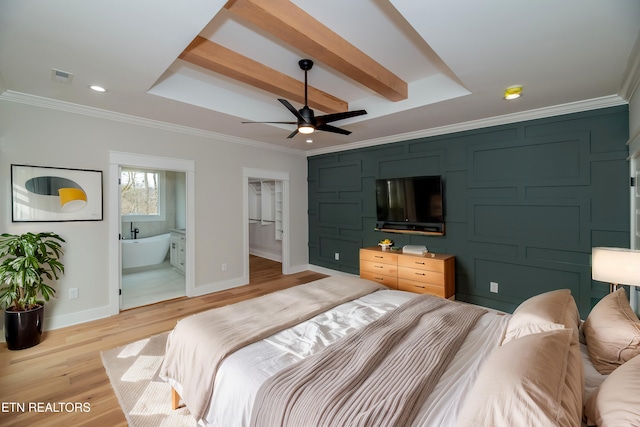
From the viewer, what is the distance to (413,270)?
3861mm

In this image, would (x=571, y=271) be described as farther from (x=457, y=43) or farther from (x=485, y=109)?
(x=457, y=43)

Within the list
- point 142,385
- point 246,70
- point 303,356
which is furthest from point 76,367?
point 246,70

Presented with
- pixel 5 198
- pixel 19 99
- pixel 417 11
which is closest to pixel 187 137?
pixel 19 99

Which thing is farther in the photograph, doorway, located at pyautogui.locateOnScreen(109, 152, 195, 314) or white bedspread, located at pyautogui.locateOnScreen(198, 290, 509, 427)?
doorway, located at pyautogui.locateOnScreen(109, 152, 195, 314)

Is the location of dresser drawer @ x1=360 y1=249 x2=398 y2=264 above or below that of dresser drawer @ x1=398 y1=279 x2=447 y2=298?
above

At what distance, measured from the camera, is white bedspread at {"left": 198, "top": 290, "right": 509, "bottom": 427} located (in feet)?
3.83

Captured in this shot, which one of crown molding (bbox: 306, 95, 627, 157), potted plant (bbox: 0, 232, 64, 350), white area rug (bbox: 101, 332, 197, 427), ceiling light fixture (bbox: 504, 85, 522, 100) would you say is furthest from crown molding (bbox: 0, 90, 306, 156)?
ceiling light fixture (bbox: 504, 85, 522, 100)

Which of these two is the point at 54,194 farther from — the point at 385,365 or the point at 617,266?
the point at 617,266

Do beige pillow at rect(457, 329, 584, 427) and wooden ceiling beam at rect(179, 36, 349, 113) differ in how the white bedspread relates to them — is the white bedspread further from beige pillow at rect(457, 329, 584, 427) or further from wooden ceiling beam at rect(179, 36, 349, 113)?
wooden ceiling beam at rect(179, 36, 349, 113)

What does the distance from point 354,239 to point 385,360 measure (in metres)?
3.79

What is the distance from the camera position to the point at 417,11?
1.67 meters

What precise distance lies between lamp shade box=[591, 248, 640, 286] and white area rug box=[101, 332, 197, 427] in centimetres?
273

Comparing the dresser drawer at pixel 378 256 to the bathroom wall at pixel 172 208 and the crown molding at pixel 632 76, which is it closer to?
the crown molding at pixel 632 76

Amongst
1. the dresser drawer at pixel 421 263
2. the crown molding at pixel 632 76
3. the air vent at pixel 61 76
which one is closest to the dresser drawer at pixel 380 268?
the dresser drawer at pixel 421 263
